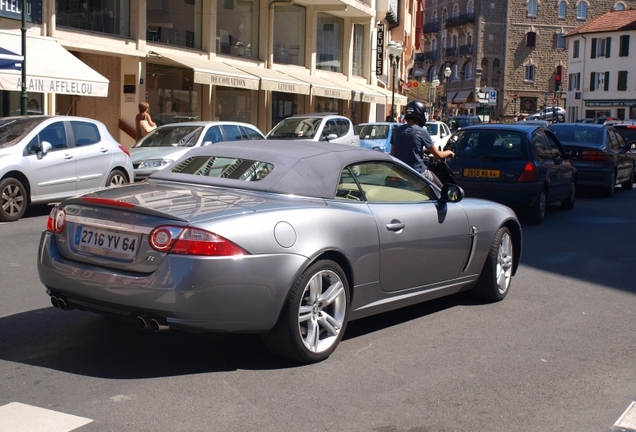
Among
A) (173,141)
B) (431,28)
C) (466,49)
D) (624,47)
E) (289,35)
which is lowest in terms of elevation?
(173,141)

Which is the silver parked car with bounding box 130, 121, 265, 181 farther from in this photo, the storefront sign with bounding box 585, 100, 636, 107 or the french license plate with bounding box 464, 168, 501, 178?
the storefront sign with bounding box 585, 100, 636, 107

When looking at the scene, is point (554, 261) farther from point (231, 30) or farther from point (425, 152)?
point (231, 30)

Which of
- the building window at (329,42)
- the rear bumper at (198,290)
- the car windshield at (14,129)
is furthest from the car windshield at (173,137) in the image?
the building window at (329,42)

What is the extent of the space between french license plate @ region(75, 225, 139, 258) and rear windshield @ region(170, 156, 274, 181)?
3.68 ft

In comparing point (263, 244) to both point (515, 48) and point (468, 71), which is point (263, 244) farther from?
point (468, 71)

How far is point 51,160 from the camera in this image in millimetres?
13156

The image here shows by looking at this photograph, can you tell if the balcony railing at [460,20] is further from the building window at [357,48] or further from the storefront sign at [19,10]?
the storefront sign at [19,10]

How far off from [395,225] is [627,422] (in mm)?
2179

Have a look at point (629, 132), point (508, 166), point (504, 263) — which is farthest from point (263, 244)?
point (629, 132)

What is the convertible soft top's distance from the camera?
19.4 feet

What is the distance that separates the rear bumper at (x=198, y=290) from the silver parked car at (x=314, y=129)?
15921 mm

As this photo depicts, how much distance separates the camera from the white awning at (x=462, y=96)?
88.7 metres


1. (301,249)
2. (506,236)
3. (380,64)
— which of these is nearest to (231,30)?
(380,64)

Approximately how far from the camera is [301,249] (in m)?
5.36
